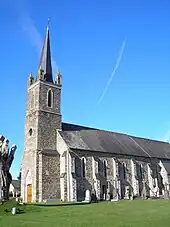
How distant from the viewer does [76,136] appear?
157 ft

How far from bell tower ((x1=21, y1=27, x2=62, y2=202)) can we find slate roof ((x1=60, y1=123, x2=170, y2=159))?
2.75 meters

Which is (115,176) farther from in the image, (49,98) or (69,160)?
(49,98)

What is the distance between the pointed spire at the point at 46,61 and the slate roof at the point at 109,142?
8.33m

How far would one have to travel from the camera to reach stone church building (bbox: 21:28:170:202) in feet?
139

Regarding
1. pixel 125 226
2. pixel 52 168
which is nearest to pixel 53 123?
pixel 52 168

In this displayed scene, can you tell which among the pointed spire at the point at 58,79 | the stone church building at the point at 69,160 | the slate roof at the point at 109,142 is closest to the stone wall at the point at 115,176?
the stone church building at the point at 69,160

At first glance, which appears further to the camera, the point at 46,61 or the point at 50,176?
the point at 46,61

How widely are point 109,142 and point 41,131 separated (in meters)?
13.2

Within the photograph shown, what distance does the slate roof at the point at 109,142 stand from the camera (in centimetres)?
4675

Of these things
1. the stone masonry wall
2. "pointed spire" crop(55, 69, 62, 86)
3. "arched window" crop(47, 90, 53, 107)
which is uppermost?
"pointed spire" crop(55, 69, 62, 86)

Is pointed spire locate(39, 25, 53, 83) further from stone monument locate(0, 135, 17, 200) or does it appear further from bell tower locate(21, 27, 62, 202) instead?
stone monument locate(0, 135, 17, 200)

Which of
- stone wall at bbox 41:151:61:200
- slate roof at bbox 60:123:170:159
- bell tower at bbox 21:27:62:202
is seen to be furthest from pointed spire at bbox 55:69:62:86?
stone wall at bbox 41:151:61:200

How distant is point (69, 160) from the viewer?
140 feet

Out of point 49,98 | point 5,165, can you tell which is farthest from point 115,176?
point 5,165
